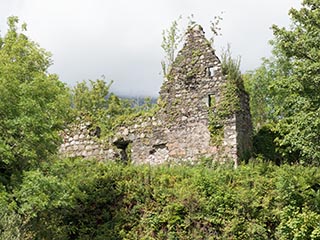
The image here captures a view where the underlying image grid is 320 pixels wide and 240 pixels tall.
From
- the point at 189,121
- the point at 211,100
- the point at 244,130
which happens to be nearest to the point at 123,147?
the point at 189,121

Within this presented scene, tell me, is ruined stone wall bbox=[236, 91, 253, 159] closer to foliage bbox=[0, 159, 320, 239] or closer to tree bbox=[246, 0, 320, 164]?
tree bbox=[246, 0, 320, 164]

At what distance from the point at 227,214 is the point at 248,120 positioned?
5.50 m

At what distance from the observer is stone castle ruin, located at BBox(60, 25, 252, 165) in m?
15.6

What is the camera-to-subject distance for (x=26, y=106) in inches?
419

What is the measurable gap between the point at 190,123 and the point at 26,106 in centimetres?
693

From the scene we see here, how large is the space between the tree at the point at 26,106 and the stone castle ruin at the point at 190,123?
5.07 metres

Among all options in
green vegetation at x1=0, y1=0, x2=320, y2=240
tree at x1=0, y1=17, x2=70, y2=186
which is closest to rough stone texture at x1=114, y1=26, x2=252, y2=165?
green vegetation at x1=0, y1=0, x2=320, y2=240

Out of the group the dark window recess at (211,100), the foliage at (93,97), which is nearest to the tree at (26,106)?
the dark window recess at (211,100)

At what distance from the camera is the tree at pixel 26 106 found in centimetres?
1062

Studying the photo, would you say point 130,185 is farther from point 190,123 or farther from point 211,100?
point 211,100

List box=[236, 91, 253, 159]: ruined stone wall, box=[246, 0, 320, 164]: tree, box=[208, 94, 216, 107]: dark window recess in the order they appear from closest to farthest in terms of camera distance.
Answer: box=[246, 0, 320, 164]: tree
box=[236, 91, 253, 159]: ruined stone wall
box=[208, 94, 216, 107]: dark window recess

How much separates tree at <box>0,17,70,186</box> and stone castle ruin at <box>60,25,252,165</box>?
507cm

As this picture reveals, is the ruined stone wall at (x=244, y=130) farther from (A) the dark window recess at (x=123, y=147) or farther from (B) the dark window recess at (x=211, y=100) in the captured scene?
(A) the dark window recess at (x=123, y=147)

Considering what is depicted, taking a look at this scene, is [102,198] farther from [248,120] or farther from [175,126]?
[248,120]
